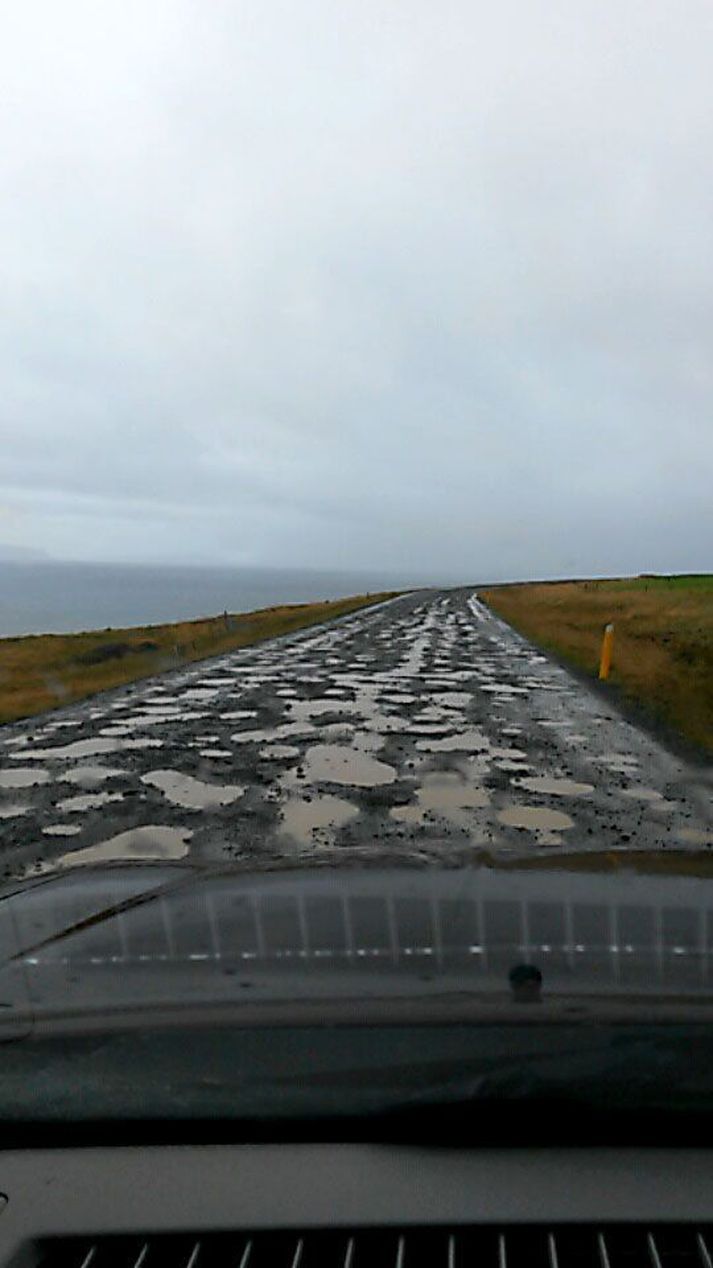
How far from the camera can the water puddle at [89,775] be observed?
7.64 metres

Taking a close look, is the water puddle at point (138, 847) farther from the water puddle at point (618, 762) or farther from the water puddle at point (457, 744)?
the water puddle at point (618, 762)

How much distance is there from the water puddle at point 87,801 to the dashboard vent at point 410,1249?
5.45 m

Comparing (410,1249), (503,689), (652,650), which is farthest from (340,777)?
(652,650)

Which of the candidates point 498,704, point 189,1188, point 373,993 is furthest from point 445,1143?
point 498,704

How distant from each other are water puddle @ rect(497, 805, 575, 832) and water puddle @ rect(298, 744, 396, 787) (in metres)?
1.42

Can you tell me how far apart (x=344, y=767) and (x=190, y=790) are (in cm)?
173

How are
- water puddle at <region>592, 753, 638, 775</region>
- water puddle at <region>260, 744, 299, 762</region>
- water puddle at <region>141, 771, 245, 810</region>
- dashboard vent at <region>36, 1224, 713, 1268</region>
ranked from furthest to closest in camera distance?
1. water puddle at <region>260, 744, 299, 762</region>
2. water puddle at <region>592, 753, 638, 775</region>
3. water puddle at <region>141, 771, 245, 810</region>
4. dashboard vent at <region>36, 1224, 713, 1268</region>

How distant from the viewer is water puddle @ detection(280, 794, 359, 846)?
6.10 meters

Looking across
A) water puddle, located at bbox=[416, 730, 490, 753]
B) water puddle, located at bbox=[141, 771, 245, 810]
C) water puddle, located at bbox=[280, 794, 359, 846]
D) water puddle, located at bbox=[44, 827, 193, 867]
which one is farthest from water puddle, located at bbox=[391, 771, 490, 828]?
water puddle, located at bbox=[44, 827, 193, 867]

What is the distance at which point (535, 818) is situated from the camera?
658cm

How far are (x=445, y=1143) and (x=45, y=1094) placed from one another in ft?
3.21

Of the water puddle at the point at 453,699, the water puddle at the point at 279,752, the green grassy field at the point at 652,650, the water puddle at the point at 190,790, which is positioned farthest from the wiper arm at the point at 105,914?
the water puddle at the point at 453,699

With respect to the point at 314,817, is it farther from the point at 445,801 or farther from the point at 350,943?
the point at 350,943

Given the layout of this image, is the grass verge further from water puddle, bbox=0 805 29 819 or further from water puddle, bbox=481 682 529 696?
water puddle, bbox=481 682 529 696
